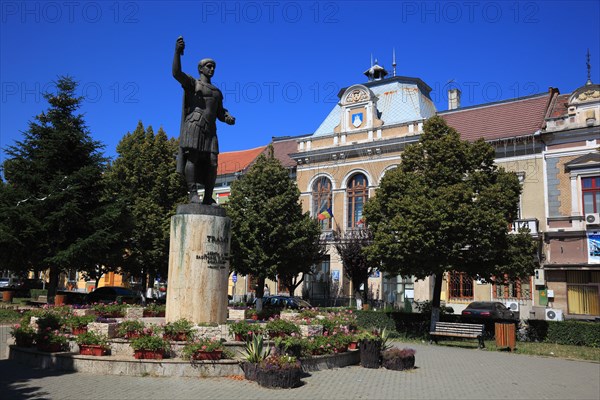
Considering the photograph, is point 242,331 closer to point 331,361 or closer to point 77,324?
point 331,361

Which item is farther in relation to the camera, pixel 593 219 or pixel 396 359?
pixel 593 219

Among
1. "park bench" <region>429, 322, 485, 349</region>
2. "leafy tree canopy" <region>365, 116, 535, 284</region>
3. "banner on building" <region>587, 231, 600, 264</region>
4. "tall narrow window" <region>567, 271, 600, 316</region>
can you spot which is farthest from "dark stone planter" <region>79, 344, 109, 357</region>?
"banner on building" <region>587, 231, 600, 264</region>

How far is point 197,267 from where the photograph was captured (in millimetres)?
11266

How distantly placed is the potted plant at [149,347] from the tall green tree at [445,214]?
12.0 m

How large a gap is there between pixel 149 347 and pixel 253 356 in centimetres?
198

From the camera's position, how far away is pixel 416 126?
35.0 meters

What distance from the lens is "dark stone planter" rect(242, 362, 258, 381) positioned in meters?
9.67

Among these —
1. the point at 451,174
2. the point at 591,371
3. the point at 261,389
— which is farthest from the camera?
the point at 451,174

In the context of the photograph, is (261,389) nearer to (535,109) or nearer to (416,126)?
(416,126)

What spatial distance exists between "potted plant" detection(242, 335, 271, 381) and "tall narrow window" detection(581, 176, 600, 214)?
85.2 ft

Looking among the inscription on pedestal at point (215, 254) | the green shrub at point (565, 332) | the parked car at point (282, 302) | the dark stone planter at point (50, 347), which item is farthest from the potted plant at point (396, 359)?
the parked car at point (282, 302)

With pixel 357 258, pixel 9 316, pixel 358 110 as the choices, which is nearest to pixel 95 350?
pixel 9 316

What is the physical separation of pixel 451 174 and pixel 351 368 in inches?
448

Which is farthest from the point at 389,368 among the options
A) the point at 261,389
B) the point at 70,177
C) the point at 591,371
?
the point at 70,177
